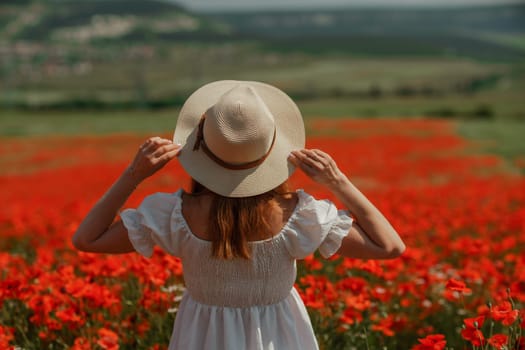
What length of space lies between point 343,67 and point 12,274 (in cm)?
14888

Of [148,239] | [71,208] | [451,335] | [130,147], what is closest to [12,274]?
[148,239]

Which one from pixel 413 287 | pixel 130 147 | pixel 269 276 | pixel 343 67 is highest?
pixel 269 276

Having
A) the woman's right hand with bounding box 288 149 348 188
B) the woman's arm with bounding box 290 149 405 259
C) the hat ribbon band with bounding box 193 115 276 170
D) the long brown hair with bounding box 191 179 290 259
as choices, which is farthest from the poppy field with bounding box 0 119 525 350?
the hat ribbon band with bounding box 193 115 276 170

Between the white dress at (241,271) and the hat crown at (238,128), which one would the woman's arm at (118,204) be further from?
the hat crown at (238,128)

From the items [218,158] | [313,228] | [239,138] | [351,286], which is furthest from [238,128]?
[351,286]

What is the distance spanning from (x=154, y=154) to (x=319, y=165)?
1.78 ft

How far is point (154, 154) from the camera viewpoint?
2.25 metres

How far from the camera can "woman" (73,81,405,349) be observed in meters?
2.19

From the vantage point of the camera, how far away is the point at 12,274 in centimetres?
411

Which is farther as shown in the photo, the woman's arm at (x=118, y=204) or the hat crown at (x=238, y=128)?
the woman's arm at (x=118, y=204)

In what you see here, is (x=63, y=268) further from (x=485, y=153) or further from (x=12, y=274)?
(x=485, y=153)

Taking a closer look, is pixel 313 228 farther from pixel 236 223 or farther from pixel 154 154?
pixel 154 154

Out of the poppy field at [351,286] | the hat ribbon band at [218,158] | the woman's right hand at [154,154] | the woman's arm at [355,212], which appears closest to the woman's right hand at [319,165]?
the woman's arm at [355,212]

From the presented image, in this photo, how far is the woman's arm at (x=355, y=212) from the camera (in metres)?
2.23
